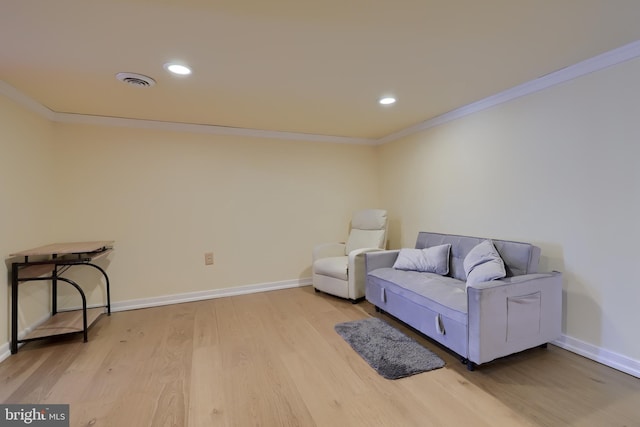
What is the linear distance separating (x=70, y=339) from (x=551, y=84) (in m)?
4.40

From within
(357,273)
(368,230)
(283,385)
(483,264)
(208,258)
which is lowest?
(283,385)

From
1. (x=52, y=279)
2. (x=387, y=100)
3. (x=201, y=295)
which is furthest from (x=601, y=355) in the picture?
(x=52, y=279)

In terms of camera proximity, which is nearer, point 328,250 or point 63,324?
point 63,324

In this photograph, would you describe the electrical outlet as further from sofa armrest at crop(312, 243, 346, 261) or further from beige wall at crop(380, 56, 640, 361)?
beige wall at crop(380, 56, 640, 361)

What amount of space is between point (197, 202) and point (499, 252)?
10.3 ft

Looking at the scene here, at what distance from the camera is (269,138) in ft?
12.0

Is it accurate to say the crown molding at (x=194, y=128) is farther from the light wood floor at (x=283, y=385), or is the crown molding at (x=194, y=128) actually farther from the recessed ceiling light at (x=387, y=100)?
the light wood floor at (x=283, y=385)

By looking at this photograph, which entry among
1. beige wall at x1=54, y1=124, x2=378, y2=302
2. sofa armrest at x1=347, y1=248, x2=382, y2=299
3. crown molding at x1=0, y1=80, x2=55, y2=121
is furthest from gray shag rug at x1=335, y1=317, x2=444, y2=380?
crown molding at x1=0, y1=80, x2=55, y2=121

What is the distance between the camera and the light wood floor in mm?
1507

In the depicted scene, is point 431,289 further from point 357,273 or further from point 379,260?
point 357,273

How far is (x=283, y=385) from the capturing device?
178cm

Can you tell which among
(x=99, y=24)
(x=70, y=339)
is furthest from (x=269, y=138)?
(x=70, y=339)

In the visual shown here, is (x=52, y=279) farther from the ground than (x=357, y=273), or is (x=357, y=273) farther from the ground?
(x=52, y=279)

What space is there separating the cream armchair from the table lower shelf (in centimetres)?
224
